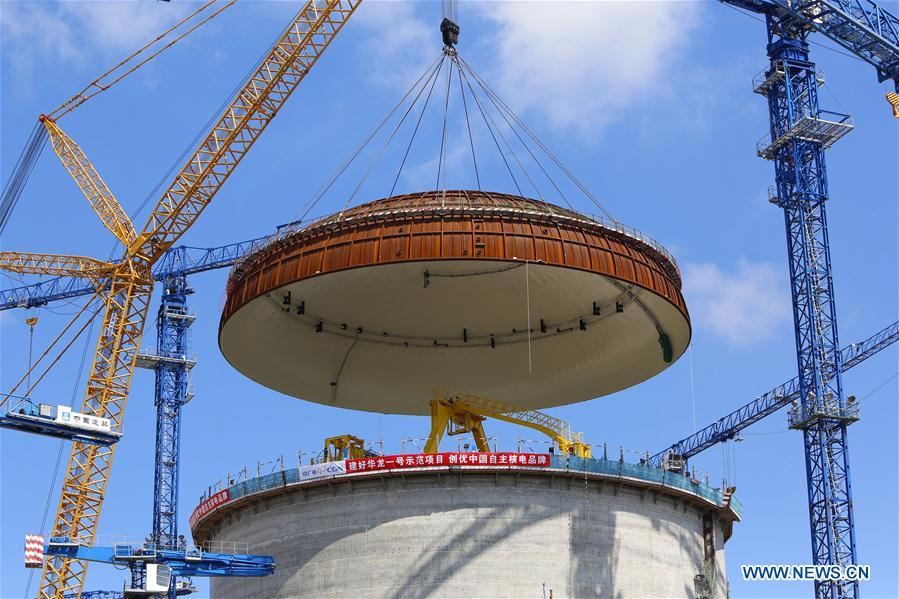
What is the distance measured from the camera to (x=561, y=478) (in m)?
64.9

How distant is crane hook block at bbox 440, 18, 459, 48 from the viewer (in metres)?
76.2

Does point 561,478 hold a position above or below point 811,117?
below

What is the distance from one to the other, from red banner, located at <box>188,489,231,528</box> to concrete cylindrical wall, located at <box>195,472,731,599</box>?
2.93 m

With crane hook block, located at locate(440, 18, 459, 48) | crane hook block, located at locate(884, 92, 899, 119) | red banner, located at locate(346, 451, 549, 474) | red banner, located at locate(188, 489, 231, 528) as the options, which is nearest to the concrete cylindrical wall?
red banner, located at locate(346, 451, 549, 474)

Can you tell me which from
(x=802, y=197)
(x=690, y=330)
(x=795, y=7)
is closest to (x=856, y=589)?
(x=690, y=330)

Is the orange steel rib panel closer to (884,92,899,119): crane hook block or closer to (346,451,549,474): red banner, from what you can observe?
(346,451,549,474): red banner

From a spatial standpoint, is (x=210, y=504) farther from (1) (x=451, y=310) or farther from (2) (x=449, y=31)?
(2) (x=449, y=31)

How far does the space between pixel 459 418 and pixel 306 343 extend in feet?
33.6

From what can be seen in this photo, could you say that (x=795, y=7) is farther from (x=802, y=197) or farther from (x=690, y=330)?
(x=690, y=330)

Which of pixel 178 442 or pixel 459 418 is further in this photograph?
pixel 178 442

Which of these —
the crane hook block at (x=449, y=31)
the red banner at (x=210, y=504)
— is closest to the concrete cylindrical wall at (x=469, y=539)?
the red banner at (x=210, y=504)

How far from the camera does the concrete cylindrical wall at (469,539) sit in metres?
62.3

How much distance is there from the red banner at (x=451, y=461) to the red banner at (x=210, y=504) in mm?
8568

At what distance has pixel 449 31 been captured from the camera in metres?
76.2
